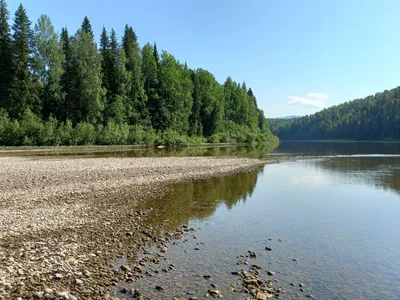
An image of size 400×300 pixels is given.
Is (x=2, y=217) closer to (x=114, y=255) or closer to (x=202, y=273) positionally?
(x=114, y=255)

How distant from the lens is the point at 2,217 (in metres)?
14.0

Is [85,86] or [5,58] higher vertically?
[5,58]

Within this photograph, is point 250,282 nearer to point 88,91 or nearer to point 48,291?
point 48,291

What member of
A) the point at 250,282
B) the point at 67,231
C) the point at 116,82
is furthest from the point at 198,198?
the point at 116,82

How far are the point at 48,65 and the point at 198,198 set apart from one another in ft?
235

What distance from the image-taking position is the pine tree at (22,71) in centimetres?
6869

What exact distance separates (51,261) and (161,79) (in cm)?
10113

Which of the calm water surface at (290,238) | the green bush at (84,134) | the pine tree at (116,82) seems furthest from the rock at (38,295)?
the pine tree at (116,82)

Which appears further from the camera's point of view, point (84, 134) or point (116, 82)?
point (116, 82)

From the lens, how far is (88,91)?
259 ft

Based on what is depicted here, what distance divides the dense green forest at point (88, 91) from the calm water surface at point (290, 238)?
52.2 metres

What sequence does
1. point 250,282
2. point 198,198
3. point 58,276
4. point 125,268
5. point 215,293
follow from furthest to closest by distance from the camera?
point 198,198, point 125,268, point 250,282, point 58,276, point 215,293

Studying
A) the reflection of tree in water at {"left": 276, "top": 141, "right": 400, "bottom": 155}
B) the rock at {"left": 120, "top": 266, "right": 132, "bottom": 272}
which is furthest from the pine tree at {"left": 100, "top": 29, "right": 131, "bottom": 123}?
the rock at {"left": 120, "top": 266, "right": 132, "bottom": 272}

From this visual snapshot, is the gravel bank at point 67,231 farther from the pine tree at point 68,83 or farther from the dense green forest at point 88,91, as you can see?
the pine tree at point 68,83
